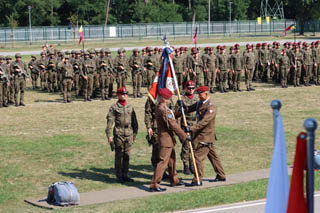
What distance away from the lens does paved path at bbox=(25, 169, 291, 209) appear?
35.8ft

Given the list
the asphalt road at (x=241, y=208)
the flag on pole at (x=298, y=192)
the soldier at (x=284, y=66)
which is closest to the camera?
the flag on pole at (x=298, y=192)

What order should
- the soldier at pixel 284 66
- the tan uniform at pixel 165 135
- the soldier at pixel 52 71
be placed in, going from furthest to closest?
the soldier at pixel 284 66 → the soldier at pixel 52 71 → the tan uniform at pixel 165 135

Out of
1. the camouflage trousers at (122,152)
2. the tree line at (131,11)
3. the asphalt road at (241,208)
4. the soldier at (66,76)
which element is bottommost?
the asphalt road at (241,208)

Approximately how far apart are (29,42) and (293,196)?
58.5m

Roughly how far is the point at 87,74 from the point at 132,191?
12985 millimetres

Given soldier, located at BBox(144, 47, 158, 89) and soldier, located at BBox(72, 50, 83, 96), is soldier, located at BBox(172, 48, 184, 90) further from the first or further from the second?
soldier, located at BBox(72, 50, 83, 96)

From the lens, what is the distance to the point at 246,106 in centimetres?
2255

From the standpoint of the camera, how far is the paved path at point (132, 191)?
10914 millimetres

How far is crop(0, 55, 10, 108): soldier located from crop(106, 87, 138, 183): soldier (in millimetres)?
11177

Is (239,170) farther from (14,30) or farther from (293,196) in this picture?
(14,30)

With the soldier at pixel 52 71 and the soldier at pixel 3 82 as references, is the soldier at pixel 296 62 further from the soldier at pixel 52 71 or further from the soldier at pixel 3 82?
the soldier at pixel 3 82

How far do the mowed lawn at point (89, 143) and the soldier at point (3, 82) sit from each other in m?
0.59

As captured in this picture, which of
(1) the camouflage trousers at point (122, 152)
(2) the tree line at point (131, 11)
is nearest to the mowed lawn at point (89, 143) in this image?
(1) the camouflage trousers at point (122, 152)

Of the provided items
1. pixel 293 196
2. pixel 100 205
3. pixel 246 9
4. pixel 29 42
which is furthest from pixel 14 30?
pixel 293 196
